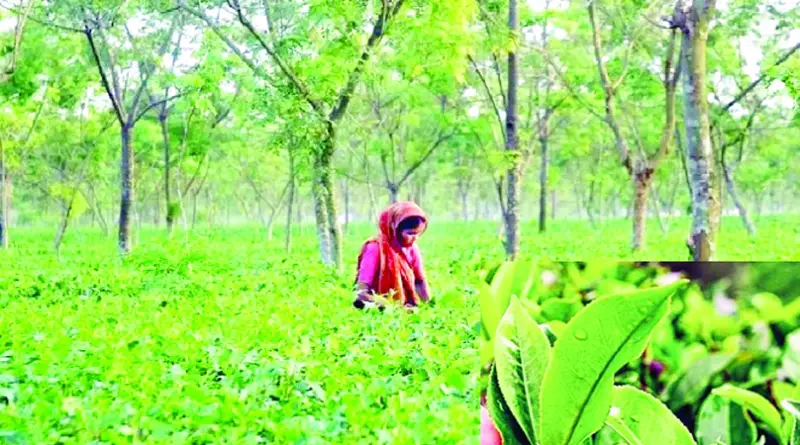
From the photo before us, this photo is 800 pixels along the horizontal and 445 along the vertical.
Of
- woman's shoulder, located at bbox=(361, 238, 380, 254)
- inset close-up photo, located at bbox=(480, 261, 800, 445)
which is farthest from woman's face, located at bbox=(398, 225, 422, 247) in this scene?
inset close-up photo, located at bbox=(480, 261, 800, 445)

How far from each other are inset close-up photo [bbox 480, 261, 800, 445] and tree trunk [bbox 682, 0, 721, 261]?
6515 mm

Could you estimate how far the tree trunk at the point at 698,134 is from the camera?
7520 millimetres

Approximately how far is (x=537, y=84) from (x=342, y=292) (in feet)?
41.7

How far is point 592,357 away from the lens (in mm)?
994

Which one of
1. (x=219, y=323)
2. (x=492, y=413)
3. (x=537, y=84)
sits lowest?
(x=219, y=323)

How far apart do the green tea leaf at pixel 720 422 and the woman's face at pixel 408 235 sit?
512cm

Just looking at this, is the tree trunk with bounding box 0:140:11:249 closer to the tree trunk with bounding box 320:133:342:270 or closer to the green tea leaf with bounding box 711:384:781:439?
the tree trunk with bounding box 320:133:342:270

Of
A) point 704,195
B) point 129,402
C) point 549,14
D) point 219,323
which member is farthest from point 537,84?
point 129,402

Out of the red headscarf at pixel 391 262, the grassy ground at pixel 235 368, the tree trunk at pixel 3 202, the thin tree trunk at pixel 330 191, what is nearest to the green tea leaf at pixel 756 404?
the grassy ground at pixel 235 368

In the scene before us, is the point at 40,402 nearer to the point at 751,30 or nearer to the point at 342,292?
the point at 342,292

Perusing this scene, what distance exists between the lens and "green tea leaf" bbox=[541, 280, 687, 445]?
38.2 inches

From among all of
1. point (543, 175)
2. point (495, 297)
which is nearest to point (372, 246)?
point (495, 297)

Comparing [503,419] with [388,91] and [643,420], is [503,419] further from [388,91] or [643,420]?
[388,91]

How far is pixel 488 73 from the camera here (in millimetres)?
18547
